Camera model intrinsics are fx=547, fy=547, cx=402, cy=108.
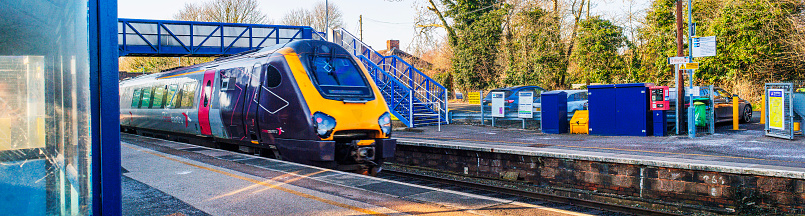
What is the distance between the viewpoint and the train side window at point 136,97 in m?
16.9

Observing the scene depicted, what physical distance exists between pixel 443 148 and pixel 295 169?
5.11 meters

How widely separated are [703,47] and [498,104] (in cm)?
656

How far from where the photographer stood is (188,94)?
42.3 feet

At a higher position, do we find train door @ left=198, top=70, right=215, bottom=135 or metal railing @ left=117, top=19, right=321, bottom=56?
metal railing @ left=117, top=19, right=321, bottom=56

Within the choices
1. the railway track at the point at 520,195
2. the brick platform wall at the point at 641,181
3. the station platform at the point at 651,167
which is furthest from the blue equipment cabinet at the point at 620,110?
the railway track at the point at 520,195

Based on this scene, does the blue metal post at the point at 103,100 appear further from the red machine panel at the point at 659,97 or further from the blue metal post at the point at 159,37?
the blue metal post at the point at 159,37

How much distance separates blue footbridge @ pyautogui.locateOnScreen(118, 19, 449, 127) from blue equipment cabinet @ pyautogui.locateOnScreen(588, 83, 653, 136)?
6.19 metres

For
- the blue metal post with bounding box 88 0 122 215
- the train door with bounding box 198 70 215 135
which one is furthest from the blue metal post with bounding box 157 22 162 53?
the blue metal post with bounding box 88 0 122 215

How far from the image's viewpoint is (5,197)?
2566mm

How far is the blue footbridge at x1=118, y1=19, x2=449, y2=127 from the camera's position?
69.3 feet

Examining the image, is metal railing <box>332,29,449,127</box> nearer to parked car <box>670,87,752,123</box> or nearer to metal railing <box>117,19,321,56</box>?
metal railing <box>117,19,321,56</box>

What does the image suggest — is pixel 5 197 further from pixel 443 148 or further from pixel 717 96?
pixel 717 96

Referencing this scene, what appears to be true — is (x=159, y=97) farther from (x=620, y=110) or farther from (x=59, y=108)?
(x=59, y=108)

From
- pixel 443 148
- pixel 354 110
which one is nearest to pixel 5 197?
pixel 354 110
